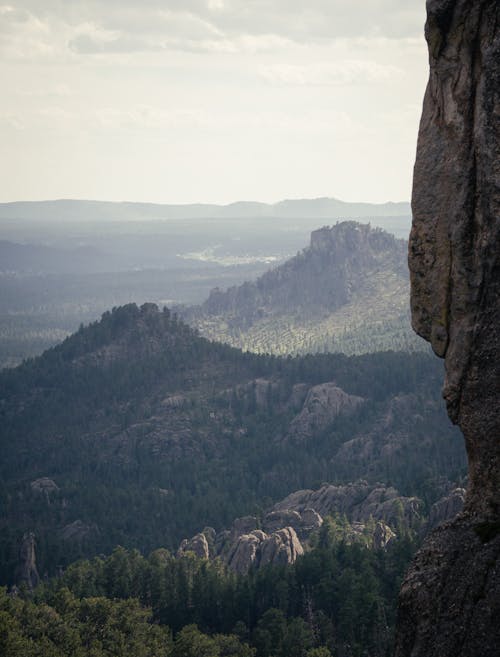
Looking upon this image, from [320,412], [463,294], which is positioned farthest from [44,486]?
[463,294]

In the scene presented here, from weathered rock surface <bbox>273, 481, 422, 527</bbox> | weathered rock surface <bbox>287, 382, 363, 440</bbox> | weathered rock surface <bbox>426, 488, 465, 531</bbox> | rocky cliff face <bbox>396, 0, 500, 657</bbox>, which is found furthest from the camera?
weathered rock surface <bbox>287, 382, 363, 440</bbox>

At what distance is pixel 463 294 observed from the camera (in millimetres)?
25969

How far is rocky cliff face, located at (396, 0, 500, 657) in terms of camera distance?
2464 cm

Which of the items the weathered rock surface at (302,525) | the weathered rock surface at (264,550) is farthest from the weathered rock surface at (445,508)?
the weathered rock surface at (264,550)

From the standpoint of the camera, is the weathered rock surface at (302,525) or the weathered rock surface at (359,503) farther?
the weathered rock surface at (359,503)

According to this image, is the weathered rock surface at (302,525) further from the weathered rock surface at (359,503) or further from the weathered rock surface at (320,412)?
the weathered rock surface at (320,412)

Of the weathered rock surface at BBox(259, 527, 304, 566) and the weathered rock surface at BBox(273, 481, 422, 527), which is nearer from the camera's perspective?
the weathered rock surface at BBox(259, 527, 304, 566)

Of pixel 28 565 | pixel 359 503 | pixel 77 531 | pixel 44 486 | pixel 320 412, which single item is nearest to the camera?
pixel 28 565

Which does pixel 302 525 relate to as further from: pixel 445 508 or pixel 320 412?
pixel 320 412

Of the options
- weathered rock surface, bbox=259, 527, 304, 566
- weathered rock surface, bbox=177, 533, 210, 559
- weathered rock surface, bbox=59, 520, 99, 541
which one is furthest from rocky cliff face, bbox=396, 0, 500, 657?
weathered rock surface, bbox=59, 520, 99, 541

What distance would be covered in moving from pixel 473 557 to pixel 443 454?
14086 centimetres

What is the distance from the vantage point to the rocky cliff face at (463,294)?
2464cm

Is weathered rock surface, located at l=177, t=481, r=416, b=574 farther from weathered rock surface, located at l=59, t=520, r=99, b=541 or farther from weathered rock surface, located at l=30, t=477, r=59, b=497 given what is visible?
weathered rock surface, located at l=30, t=477, r=59, b=497

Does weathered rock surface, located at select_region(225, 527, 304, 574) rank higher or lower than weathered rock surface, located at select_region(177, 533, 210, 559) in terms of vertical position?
higher
